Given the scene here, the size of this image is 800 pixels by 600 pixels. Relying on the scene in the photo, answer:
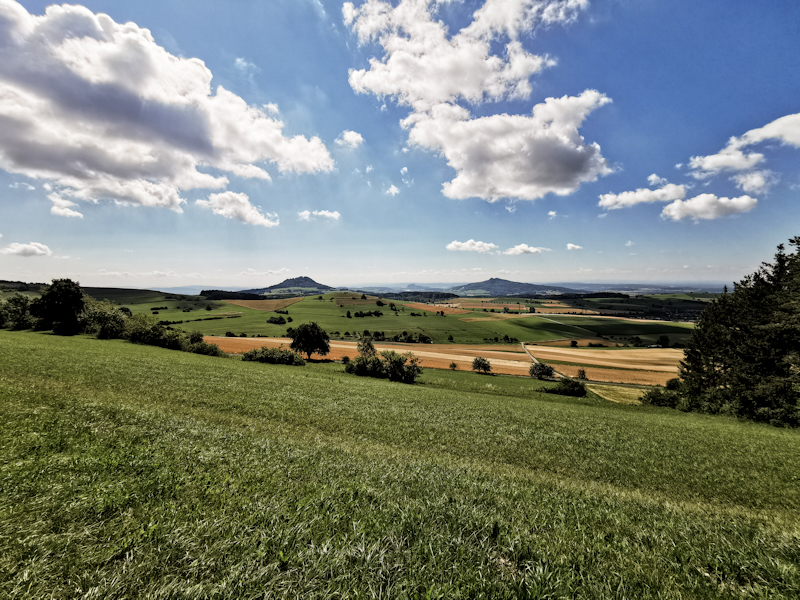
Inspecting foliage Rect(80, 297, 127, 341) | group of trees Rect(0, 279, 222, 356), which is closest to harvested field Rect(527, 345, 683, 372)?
group of trees Rect(0, 279, 222, 356)

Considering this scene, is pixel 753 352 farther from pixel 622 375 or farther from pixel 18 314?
pixel 18 314

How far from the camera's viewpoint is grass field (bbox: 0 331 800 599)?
13.2 ft

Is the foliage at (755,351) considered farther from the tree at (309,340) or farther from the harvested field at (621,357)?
the tree at (309,340)

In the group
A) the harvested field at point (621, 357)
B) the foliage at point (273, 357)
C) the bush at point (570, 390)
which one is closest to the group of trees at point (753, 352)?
the bush at point (570, 390)

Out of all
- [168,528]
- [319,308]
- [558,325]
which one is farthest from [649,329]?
[168,528]

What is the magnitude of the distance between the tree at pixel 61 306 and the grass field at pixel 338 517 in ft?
188

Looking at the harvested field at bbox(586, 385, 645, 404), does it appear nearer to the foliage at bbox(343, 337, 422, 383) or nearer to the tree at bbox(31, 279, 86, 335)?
the foliage at bbox(343, 337, 422, 383)

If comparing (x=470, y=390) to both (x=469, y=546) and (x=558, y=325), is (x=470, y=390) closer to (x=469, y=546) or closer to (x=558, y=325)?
(x=469, y=546)

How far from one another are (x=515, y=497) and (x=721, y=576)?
4.26m

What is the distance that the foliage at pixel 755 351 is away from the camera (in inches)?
1129

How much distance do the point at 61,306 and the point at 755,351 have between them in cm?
10704

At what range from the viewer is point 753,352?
32188 mm

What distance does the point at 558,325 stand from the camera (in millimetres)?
150250

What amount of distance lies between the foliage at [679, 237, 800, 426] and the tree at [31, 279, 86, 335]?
336 feet
